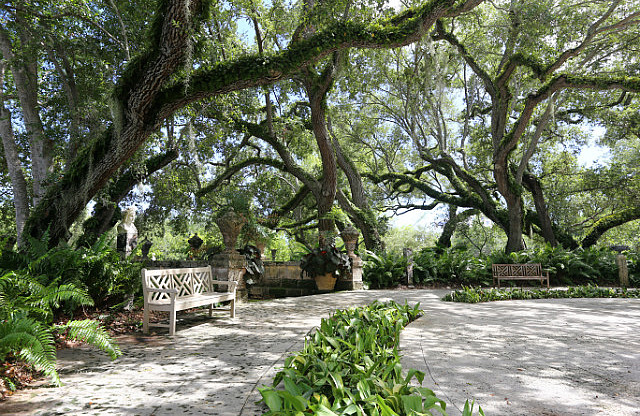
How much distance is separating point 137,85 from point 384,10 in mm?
6283

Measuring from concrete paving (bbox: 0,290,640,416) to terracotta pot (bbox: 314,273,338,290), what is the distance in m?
3.65

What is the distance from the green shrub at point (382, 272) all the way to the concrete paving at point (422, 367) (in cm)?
513

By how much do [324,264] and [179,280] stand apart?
4226mm

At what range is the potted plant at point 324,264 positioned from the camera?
8734mm

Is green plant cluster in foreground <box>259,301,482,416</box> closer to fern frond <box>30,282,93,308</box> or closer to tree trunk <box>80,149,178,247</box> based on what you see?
fern frond <box>30,282,93,308</box>

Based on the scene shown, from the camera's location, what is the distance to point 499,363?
3.10 m

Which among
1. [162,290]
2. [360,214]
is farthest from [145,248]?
[360,214]

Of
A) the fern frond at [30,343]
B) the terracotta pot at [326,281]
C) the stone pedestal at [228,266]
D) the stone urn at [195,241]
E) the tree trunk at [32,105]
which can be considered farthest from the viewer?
the stone urn at [195,241]

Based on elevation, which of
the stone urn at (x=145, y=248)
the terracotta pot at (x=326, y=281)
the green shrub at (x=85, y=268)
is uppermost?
the stone urn at (x=145, y=248)

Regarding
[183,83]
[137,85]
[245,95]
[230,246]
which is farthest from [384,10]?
[230,246]

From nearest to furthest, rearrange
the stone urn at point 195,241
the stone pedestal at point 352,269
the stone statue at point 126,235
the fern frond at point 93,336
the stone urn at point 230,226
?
the fern frond at point 93,336 → the stone statue at point 126,235 → the stone urn at point 230,226 → the stone urn at point 195,241 → the stone pedestal at point 352,269

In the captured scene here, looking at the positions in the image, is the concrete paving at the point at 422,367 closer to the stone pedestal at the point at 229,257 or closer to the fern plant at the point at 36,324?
the fern plant at the point at 36,324

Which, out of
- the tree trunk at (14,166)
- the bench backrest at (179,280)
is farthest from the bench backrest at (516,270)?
the tree trunk at (14,166)

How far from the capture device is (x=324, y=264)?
873 cm
